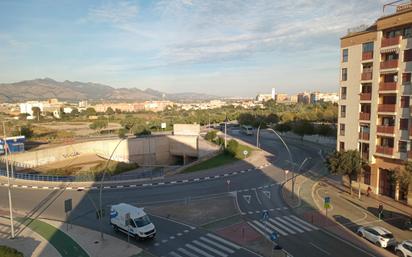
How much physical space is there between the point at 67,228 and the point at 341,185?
32.5 metres

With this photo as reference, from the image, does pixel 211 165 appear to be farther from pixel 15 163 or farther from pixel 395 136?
pixel 15 163

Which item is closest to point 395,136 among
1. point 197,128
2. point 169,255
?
point 169,255

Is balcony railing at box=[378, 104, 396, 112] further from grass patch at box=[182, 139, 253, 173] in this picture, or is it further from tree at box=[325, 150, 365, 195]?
→ grass patch at box=[182, 139, 253, 173]

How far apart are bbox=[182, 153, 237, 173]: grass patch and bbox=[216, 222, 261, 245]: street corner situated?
83.5 ft

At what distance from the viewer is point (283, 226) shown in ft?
96.7

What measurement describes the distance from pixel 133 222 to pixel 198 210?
9114 millimetres

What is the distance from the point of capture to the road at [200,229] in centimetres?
2494

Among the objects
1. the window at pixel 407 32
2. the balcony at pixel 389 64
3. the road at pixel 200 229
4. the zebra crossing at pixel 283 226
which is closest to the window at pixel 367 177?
the road at pixel 200 229

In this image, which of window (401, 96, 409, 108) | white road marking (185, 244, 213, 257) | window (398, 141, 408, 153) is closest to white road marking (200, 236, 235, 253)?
white road marking (185, 244, 213, 257)

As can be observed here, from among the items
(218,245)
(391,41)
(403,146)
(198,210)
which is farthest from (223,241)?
(391,41)

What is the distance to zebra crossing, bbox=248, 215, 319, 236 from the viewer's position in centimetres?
2833

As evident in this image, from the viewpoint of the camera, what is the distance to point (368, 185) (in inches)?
1555

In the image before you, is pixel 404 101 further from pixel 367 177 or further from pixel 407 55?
pixel 367 177

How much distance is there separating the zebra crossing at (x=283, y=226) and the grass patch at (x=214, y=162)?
25.0 meters
